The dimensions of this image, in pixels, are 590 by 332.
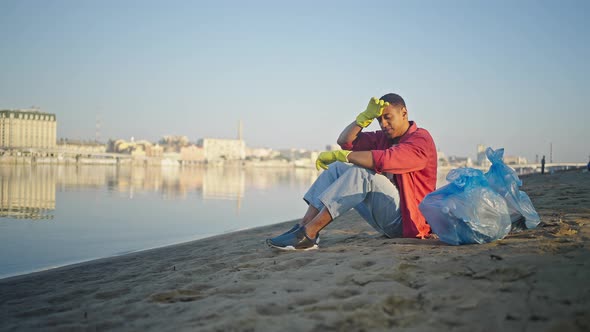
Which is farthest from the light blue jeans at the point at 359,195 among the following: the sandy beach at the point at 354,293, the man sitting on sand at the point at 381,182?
the sandy beach at the point at 354,293

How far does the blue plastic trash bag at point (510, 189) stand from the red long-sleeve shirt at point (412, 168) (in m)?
0.41

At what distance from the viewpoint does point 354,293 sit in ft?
6.98

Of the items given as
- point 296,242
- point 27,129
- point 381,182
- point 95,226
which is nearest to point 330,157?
point 381,182

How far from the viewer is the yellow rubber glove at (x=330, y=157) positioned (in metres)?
3.23

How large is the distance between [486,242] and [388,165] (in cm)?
78

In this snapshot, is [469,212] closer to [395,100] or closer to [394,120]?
[394,120]

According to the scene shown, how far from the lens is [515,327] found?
5.11ft

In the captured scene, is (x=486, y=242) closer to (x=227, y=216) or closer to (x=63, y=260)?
(x=63, y=260)

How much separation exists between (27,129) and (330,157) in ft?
261

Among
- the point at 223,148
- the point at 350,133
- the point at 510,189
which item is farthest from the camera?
the point at 223,148

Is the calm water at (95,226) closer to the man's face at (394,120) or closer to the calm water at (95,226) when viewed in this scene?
the calm water at (95,226)

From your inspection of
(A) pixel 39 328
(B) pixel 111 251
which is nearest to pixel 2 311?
(A) pixel 39 328

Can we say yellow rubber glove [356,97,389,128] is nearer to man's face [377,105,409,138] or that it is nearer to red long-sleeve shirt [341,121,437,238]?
man's face [377,105,409,138]

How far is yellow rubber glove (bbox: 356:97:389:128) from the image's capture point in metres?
3.35
